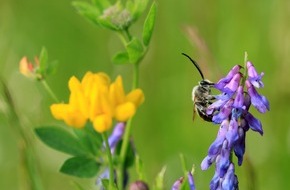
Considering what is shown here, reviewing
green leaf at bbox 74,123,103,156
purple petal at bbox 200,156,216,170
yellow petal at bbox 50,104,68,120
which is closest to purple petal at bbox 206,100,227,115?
purple petal at bbox 200,156,216,170

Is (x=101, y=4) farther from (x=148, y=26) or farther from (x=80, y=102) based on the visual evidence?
(x=80, y=102)

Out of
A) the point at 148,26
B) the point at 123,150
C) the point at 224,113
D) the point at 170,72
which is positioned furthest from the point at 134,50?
the point at 170,72

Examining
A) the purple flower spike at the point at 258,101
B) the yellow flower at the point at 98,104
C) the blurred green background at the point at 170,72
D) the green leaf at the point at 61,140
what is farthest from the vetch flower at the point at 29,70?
the blurred green background at the point at 170,72

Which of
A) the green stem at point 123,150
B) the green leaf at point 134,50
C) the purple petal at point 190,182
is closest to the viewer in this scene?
the purple petal at point 190,182

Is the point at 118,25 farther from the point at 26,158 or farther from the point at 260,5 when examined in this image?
the point at 260,5

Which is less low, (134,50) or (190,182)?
(134,50)

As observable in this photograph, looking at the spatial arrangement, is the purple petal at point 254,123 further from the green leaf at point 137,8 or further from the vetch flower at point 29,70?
the vetch flower at point 29,70
